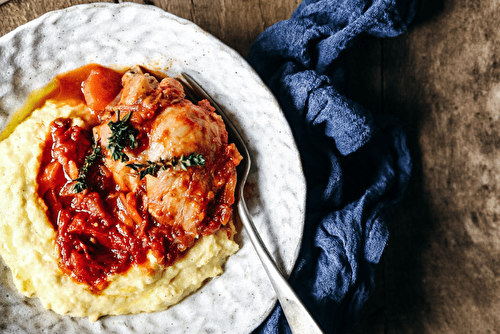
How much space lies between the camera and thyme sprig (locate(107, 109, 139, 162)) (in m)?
3.04

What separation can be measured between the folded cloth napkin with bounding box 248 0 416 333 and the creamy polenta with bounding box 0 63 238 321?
113 centimetres

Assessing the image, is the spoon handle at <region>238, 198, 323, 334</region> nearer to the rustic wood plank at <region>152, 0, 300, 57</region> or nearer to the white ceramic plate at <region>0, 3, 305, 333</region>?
the white ceramic plate at <region>0, 3, 305, 333</region>

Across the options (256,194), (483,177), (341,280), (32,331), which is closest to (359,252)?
(341,280)

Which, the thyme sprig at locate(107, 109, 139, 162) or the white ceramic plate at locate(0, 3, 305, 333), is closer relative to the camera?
the thyme sprig at locate(107, 109, 139, 162)

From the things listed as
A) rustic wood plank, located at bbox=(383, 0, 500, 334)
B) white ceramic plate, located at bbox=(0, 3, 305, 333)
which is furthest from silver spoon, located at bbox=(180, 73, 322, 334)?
rustic wood plank, located at bbox=(383, 0, 500, 334)

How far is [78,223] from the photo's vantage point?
10.8ft

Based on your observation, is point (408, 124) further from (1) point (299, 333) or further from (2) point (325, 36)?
(1) point (299, 333)

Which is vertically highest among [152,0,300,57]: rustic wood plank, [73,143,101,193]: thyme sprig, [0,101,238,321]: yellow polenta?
[152,0,300,57]: rustic wood plank

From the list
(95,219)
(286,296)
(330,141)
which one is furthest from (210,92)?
(286,296)

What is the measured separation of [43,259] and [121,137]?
1.42 m

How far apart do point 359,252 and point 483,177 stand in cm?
148

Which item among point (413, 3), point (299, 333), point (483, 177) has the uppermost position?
point (413, 3)

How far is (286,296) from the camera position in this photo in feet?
11.2

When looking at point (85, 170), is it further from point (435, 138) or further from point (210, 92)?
point (435, 138)
